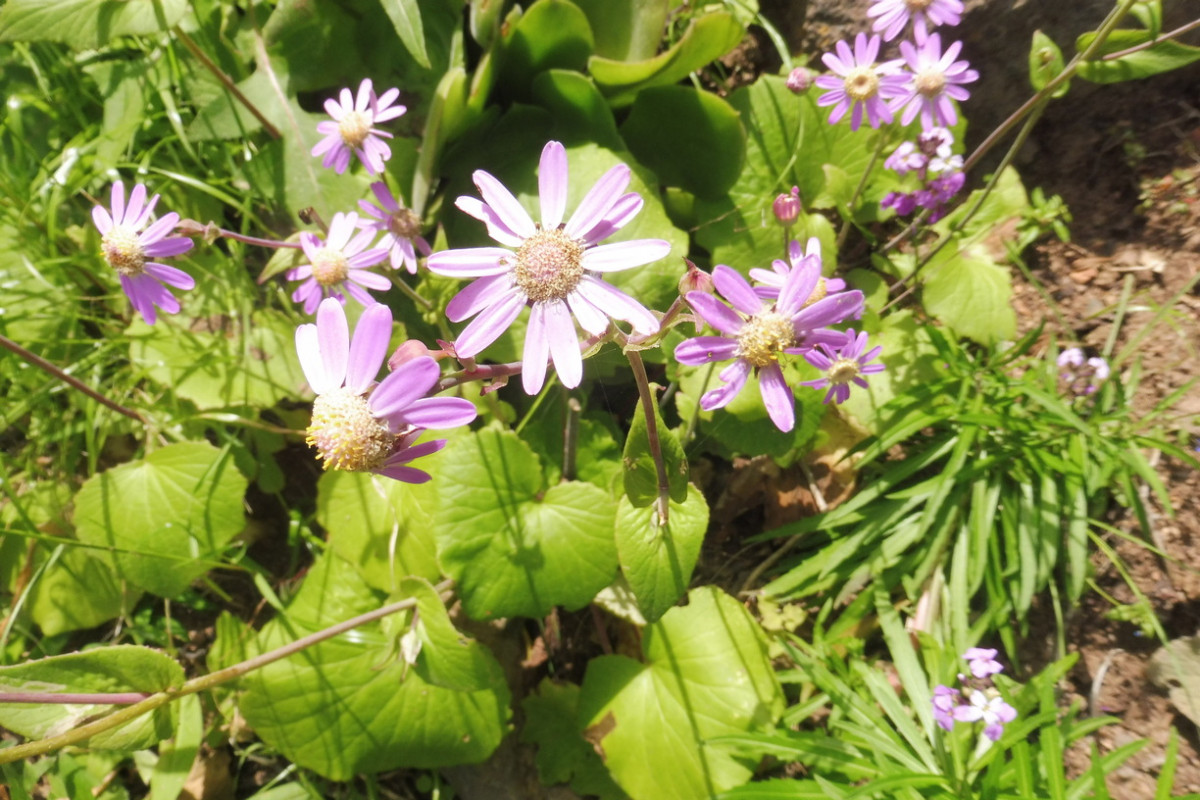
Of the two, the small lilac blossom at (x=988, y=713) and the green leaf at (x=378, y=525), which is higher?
the green leaf at (x=378, y=525)

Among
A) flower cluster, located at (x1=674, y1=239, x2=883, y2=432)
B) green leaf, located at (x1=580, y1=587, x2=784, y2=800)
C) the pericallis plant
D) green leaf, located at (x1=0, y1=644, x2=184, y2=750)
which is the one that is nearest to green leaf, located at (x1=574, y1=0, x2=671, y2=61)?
the pericallis plant

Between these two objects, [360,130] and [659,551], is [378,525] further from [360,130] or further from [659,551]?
[360,130]

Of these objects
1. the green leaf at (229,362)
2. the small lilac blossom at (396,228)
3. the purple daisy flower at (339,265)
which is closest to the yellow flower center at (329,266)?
the purple daisy flower at (339,265)

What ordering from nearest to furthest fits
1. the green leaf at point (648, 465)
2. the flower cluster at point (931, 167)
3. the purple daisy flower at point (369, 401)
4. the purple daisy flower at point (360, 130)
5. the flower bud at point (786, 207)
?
the purple daisy flower at point (369, 401) → the green leaf at point (648, 465) → the flower bud at point (786, 207) → the purple daisy flower at point (360, 130) → the flower cluster at point (931, 167)

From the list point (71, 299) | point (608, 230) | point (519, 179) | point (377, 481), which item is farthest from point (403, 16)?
point (71, 299)

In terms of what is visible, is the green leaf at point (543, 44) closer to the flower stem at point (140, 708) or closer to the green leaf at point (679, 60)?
the green leaf at point (679, 60)

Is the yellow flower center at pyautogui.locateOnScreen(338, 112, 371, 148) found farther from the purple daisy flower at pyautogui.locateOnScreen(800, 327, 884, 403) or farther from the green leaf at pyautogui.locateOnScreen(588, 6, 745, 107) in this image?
the purple daisy flower at pyautogui.locateOnScreen(800, 327, 884, 403)

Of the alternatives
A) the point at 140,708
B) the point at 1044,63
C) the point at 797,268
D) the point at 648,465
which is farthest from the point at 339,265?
the point at 1044,63
